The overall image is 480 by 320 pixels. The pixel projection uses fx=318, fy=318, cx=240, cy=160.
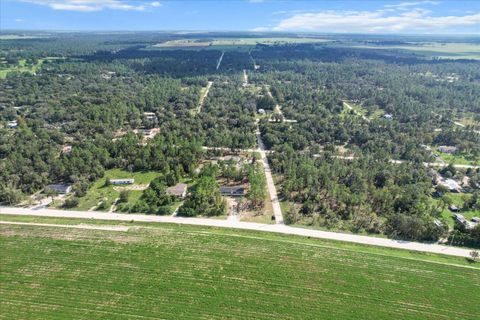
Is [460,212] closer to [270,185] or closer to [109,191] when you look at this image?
[270,185]

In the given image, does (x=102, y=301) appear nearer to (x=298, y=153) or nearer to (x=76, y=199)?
(x=76, y=199)

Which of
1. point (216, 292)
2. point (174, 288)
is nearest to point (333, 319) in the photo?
point (216, 292)

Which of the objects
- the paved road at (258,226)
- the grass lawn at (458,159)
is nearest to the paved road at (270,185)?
the paved road at (258,226)

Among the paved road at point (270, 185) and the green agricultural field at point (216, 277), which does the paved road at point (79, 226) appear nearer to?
the green agricultural field at point (216, 277)

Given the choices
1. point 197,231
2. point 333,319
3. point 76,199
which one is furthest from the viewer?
point 76,199

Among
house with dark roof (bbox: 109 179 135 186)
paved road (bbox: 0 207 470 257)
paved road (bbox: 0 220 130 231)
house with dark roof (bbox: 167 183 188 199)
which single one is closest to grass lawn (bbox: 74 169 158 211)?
house with dark roof (bbox: 109 179 135 186)

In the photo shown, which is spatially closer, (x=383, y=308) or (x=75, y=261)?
(x=383, y=308)
